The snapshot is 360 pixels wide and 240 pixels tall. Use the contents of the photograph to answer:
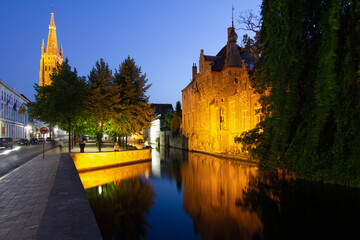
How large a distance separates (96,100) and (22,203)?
55.8ft

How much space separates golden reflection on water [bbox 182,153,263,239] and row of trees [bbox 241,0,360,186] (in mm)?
2830

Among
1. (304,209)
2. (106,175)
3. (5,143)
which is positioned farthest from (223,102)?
(5,143)

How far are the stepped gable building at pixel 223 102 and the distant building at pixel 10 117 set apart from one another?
1350 inches

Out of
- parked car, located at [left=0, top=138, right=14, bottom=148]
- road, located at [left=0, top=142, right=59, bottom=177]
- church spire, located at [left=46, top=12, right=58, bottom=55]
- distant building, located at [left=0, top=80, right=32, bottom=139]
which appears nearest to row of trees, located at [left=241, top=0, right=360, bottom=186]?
road, located at [left=0, top=142, right=59, bottom=177]

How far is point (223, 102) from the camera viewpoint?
32938 mm

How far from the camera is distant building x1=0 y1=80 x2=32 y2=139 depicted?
182 ft

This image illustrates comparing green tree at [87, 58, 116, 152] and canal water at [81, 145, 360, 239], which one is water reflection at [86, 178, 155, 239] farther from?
green tree at [87, 58, 116, 152]

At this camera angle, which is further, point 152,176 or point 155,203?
point 152,176

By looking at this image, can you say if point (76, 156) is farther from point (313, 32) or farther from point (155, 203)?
point (313, 32)

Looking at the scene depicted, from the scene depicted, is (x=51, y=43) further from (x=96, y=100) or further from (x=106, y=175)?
(x=106, y=175)

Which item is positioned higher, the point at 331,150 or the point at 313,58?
the point at 313,58

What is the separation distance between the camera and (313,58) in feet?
25.5

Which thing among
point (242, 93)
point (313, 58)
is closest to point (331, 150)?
point (313, 58)

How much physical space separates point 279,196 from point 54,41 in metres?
137
